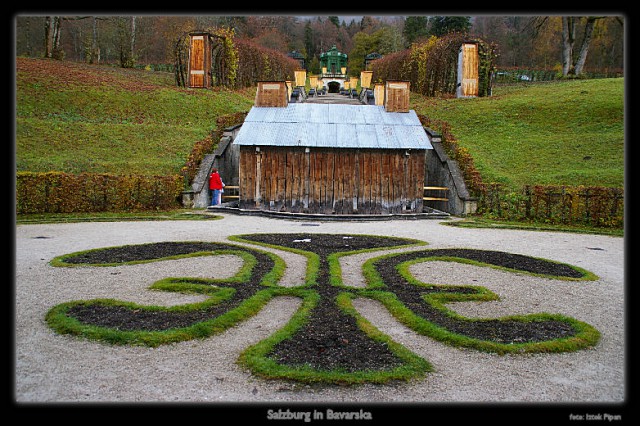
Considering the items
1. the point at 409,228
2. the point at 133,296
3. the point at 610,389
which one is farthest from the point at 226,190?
the point at 610,389

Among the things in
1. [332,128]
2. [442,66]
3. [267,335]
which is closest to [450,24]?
[442,66]

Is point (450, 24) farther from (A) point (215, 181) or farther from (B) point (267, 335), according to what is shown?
(B) point (267, 335)

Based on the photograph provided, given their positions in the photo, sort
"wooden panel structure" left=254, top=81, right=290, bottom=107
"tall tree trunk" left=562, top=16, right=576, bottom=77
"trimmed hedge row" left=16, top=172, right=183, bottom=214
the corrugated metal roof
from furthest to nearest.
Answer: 1. "tall tree trunk" left=562, top=16, right=576, bottom=77
2. "wooden panel structure" left=254, top=81, right=290, bottom=107
3. the corrugated metal roof
4. "trimmed hedge row" left=16, top=172, right=183, bottom=214

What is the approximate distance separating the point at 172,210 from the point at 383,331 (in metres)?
13.7

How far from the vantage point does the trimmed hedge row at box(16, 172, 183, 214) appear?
53.3ft

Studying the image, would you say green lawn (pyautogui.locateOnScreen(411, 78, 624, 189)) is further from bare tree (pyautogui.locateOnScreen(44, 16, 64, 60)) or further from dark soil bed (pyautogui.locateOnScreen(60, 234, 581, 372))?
bare tree (pyautogui.locateOnScreen(44, 16, 64, 60))

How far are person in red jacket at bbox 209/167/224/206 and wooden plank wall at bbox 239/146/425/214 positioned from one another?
114 cm

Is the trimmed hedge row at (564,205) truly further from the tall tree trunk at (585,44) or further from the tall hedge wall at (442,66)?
the tall tree trunk at (585,44)

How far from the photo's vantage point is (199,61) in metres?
34.5

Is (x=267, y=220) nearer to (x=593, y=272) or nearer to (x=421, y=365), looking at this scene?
(x=593, y=272)

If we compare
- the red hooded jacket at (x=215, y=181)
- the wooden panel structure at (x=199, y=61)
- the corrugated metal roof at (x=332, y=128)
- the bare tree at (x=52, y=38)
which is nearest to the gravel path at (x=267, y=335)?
the red hooded jacket at (x=215, y=181)

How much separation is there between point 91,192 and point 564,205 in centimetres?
1621

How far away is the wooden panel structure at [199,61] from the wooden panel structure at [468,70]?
1744cm

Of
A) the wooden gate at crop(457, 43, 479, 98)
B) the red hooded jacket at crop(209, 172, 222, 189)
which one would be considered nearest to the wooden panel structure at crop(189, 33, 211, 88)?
the red hooded jacket at crop(209, 172, 222, 189)
